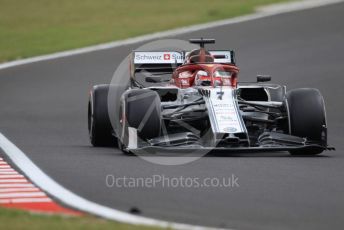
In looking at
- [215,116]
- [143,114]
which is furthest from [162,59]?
[215,116]

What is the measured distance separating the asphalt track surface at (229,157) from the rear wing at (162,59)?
1489 mm

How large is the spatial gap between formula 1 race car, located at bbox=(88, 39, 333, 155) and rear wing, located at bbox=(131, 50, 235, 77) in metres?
1.36

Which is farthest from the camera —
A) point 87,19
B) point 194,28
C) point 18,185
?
point 87,19

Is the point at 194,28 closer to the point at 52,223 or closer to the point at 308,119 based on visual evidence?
the point at 308,119

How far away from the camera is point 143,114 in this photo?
42.4 ft

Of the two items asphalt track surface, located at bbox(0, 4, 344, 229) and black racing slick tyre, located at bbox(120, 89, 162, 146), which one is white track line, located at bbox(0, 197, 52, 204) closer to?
asphalt track surface, located at bbox(0, 4, 344, 229)

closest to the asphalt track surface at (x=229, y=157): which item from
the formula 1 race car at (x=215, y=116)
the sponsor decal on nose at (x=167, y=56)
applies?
the formula 1 race car at (x=215, y=116)

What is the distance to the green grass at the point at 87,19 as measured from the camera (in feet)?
93.6

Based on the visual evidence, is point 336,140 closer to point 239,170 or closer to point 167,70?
point 167,70

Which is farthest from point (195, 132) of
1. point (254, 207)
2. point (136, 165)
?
point (254, 207)

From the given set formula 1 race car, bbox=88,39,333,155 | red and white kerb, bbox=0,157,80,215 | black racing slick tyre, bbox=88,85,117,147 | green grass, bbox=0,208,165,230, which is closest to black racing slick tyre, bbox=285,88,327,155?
formula 1 race car, bbox=88,39,333,155

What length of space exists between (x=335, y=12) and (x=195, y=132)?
60.8 feet

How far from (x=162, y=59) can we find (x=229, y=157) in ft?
12.8

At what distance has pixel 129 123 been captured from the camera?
42.5 ft
